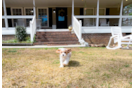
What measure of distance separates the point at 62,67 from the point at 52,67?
307 mm

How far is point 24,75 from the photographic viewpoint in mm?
2715

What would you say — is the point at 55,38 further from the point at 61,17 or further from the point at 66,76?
the point at 66,76

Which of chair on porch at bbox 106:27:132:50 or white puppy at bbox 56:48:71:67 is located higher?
chair on porch at bbox 106:27:132:50

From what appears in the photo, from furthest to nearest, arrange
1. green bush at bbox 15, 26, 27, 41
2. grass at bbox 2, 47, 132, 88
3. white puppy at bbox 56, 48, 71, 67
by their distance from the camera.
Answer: green bush at bbox 15, 26, 27, 41, white puppy at bbox 56, 48, 71, 67, grass at bbox 2, 47, 132, 88

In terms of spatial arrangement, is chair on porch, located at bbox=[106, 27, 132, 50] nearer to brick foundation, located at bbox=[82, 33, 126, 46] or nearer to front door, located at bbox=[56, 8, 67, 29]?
brick foundation, located at bbox=[82, 33, 126, 46]

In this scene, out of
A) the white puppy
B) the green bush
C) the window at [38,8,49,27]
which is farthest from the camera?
the window at [38,8,49,27]

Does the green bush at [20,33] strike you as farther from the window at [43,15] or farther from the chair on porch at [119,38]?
the chair on porch at [119,38]

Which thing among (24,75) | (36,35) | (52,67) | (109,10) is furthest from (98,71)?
(109,10)

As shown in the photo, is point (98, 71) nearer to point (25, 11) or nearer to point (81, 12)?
point (81, 12)

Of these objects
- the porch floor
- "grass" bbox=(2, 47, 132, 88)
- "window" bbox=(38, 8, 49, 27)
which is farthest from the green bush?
"window" bbox=(38, 8, 49, 27)

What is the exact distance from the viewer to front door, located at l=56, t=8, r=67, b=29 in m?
10.9

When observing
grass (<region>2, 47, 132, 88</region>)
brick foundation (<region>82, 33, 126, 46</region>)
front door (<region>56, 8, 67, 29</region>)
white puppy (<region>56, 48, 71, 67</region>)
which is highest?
front door (<region>56, 8, 67, 29</region>)

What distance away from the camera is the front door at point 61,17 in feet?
35.9

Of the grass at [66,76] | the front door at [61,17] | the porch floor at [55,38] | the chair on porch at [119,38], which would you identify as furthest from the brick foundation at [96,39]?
the grass at [66,76]
